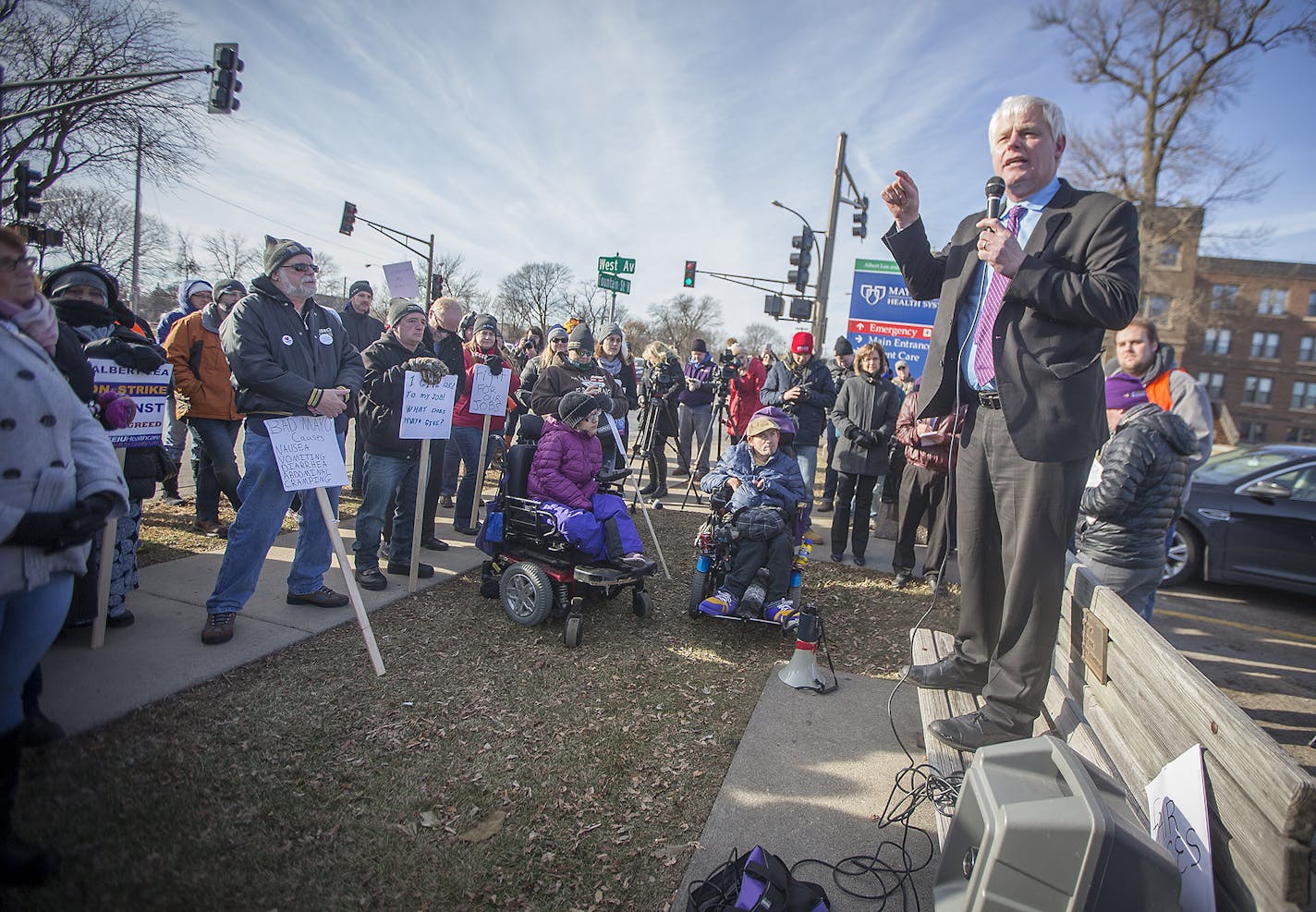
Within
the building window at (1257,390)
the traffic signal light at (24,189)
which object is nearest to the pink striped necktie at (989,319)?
the traffic signal light at (24,189)

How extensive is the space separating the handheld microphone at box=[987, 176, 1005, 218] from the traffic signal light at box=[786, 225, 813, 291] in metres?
14.8

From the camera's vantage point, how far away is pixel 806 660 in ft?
12.6

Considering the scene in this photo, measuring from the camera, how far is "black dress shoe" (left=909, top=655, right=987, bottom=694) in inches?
110

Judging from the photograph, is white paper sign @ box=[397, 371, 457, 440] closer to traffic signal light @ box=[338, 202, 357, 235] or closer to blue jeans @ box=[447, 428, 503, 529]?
blue jeans @ box=[447, 428, 503, 529]

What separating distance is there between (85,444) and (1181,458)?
201 inches

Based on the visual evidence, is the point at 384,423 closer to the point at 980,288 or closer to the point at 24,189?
the point at 980,288

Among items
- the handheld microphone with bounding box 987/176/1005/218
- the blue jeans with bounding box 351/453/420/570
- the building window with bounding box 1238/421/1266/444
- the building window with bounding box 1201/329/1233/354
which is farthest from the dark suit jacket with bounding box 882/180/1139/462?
the building window with bounding box 1238/421/1266/444

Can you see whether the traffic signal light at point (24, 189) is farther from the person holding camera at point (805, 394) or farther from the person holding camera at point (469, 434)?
the person holding camera at point (805, 394)

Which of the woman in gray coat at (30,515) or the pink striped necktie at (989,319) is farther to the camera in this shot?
the pink striped necktie at (989,319)

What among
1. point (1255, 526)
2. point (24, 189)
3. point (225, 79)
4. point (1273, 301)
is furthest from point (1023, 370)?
point (1273, 301)

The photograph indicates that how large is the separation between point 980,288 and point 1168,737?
5.38 ft

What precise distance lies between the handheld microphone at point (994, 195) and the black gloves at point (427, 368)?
378 cm

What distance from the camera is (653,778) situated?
290cm

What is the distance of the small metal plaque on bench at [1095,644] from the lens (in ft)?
7.61
